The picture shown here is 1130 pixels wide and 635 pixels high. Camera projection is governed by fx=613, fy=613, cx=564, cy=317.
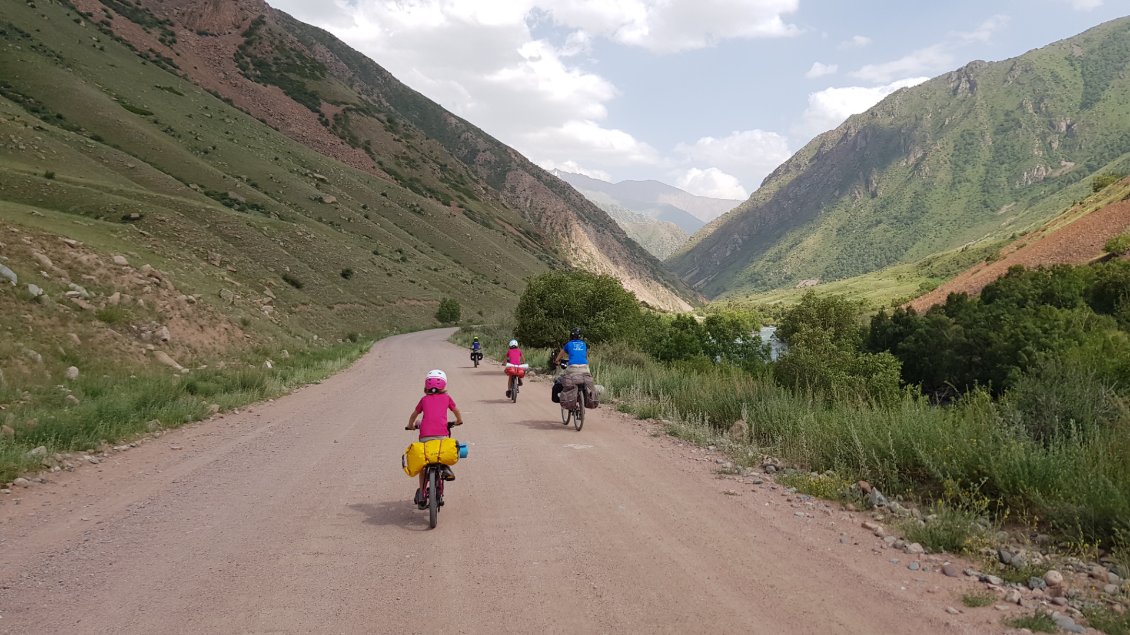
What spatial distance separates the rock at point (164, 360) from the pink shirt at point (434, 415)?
1598 cm

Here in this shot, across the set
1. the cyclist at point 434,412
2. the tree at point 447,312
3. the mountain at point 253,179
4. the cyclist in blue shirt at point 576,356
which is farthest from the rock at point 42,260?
the tree at point 447,312

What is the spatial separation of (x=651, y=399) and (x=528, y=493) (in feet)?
27.2

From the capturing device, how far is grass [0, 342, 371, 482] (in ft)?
30.6

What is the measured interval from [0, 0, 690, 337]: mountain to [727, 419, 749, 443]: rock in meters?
20.3

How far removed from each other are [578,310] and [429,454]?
24714 mm

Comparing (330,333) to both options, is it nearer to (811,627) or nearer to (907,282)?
(811,627)

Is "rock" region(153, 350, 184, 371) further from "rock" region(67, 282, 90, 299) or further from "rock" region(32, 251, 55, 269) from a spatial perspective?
"rock" region(32, 251, 55, 269)

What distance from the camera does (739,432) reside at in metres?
10.7

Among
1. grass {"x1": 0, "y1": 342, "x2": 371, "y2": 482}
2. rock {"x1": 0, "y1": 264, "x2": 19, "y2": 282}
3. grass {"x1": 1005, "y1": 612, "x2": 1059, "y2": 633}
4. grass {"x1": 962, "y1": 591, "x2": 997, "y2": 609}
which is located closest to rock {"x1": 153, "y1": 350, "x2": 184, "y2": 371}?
grass {"x1": 0, "y1": 342, "x2": 371, "y2": 482}

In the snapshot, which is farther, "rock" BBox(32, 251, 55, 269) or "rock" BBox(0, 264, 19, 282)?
"rock" BBox(32, 251, 55, 269)

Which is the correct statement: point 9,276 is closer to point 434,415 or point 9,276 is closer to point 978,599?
point 434,415

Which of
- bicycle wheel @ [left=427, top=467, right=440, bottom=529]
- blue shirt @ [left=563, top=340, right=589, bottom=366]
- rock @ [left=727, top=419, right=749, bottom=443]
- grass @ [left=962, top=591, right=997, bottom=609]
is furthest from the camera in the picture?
blue shirt @ [left=563, top=340, right=589, bottom=366]

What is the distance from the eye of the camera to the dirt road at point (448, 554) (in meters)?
4.17

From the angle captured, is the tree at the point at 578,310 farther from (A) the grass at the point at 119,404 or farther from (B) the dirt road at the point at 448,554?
(B) the dirt road at the point at 448,554
